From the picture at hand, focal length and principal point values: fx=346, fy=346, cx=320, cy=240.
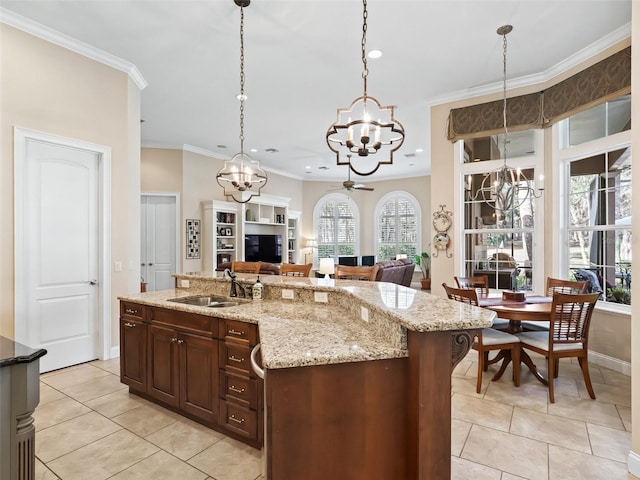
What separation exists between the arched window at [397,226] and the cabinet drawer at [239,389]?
8553mm

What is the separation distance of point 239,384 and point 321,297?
2.61ft

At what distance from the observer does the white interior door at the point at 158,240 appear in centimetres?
693

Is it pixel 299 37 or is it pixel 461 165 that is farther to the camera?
pixel 461 165

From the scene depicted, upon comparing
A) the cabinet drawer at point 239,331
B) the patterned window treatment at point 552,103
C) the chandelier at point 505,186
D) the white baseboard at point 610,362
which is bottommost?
the white baseboard at point 610,362

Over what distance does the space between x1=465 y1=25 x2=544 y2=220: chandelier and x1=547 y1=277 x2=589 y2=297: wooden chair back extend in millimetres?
937

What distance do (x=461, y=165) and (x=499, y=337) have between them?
8.49 ft

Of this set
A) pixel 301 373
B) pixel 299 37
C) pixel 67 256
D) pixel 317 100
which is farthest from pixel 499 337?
pixel 67 256

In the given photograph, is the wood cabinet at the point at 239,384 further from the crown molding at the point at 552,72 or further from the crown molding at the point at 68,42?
the crown molding at the point at 552,72

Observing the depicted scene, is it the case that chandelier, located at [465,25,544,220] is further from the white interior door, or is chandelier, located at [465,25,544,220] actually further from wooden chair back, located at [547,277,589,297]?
the white interior door

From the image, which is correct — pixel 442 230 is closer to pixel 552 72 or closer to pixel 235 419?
pixel 552 72

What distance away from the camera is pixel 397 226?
34.3ft

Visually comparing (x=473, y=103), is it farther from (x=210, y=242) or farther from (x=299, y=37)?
(x=210, y=242)

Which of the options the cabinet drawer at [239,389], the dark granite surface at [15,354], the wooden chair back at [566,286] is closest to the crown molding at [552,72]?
the wooden chair back at [566,286]

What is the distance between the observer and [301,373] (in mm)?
1443
